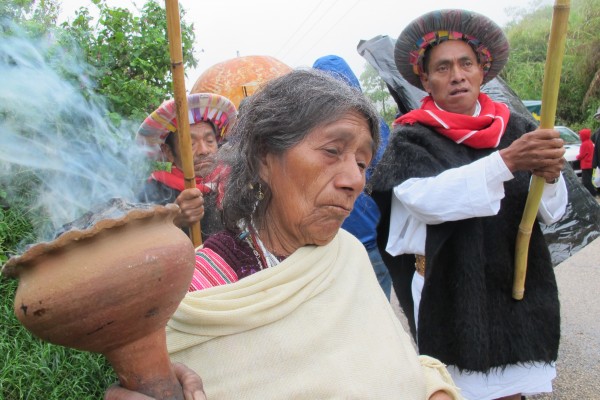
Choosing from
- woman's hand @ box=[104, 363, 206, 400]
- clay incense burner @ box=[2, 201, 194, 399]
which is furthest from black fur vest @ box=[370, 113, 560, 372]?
clay incense burner @ box=[2, 201, 194, 399]

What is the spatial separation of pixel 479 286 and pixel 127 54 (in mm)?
2876

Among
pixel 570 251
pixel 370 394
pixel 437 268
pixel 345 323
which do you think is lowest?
pixel 570 251

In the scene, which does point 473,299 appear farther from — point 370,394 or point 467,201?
point 370,394

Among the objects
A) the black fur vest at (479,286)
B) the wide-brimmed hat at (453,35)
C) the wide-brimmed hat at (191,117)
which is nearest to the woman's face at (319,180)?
the black fur vest at (479,286)

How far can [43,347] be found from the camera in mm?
2895

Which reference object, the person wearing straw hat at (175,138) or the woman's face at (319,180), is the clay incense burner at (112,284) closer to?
the woman's face at (319,180)

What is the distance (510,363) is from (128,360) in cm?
194

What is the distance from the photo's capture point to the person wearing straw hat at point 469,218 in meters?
2.28

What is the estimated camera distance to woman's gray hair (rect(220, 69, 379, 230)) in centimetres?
153

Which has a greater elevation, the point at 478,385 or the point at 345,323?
the point at 345,323

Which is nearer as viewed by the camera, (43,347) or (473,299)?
(473,299)

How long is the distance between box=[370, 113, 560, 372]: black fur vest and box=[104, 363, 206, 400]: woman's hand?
1.51 m

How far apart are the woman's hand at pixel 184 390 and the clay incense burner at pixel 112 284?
0.06 ft

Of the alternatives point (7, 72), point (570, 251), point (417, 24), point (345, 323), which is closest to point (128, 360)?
point (345, 323)
